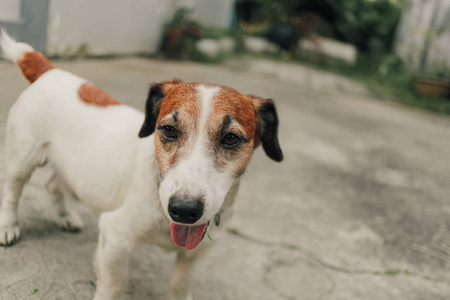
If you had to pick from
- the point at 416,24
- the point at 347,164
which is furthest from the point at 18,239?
the point at 416,24

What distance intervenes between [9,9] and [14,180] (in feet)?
11.1

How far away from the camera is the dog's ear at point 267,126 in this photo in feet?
7.63

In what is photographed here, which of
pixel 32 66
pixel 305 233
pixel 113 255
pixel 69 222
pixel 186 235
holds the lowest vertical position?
pixel 305 233

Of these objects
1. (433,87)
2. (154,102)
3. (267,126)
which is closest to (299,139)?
(267,126)

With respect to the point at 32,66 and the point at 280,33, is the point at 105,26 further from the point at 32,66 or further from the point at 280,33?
the point at 280,33

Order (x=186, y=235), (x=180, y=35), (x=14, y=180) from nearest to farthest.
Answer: (x=186, y=235)
(x=14, y=180)
(x=180, y=35)

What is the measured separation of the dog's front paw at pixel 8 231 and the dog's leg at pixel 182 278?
104 centimetres

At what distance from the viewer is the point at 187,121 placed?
1943mm

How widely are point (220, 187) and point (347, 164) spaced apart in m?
3.88

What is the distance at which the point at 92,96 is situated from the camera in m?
2.55

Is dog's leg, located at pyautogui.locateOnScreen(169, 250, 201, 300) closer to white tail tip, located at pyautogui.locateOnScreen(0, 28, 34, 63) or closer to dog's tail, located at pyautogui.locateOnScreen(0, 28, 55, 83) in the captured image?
dog's tail, located at pyautogui.locateOnScreen(0, 28, 55, 83)

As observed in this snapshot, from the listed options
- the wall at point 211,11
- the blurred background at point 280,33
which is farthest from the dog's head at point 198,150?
the wall at point 211,11

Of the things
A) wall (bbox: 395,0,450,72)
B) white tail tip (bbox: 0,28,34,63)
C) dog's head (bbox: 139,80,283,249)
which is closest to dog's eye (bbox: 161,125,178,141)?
dog's head (bbox: 139,80,283,249)

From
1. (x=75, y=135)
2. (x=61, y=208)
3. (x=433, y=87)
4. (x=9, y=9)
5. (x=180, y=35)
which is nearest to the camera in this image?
(x=75, y=135)
